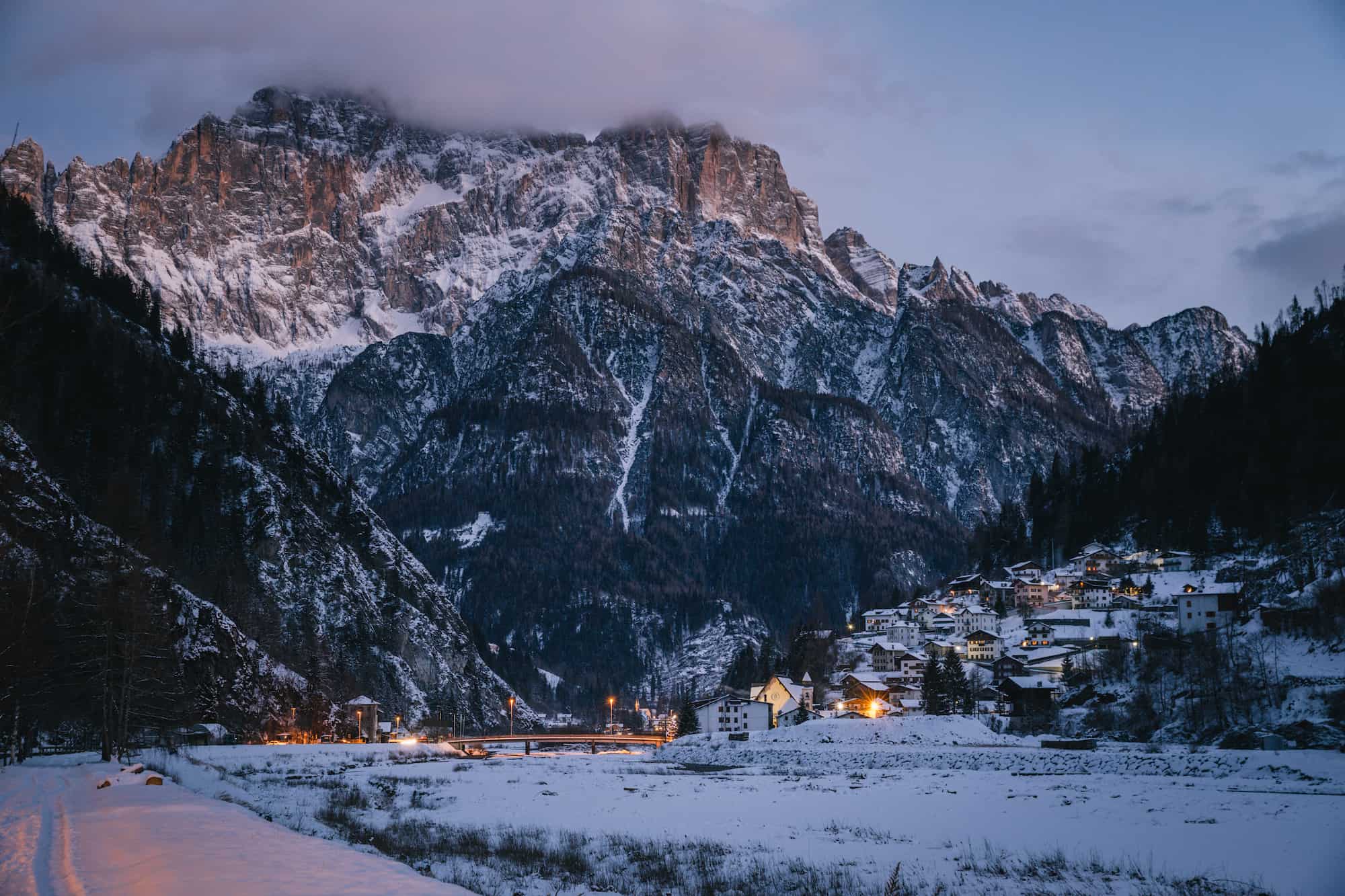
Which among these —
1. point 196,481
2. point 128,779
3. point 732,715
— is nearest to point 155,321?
point 196,481

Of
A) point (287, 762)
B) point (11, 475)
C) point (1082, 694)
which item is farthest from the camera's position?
point (1082, 694)

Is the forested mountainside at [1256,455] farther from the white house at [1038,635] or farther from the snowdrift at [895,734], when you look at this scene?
the snowdrift at [895,734]

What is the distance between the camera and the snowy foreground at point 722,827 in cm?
2822

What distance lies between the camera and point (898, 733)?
108 m

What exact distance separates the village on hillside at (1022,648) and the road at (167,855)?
8852 cm

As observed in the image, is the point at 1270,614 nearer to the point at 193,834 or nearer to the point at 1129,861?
the point at 1129,861

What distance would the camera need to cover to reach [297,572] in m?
145

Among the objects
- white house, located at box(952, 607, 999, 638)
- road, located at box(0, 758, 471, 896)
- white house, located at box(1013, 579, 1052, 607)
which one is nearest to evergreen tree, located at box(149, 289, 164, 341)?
road, located at box(0, 758, 471, 896)

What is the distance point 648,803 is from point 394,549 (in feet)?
483

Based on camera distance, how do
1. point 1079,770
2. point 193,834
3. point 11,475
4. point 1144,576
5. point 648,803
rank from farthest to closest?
1. point 1144,576
2. point 11,475
3. point 1079,770
4. point 648,803
5. point 193,834

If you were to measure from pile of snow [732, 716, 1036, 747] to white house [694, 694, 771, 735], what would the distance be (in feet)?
103

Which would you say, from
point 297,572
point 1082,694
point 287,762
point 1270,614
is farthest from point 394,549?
point 1270,614

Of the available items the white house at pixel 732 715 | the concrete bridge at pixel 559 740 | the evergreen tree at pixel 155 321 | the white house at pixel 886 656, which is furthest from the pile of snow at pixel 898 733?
the evergreen tree at pixel 155 321

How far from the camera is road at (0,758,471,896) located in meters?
22.1
